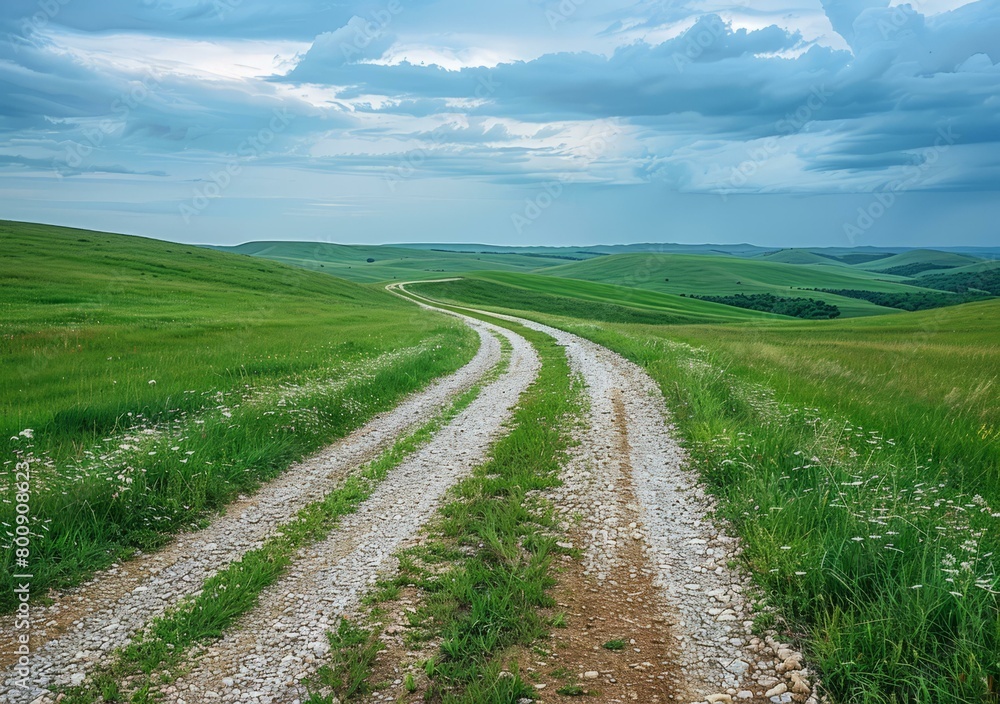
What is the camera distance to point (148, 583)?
728 centimetres

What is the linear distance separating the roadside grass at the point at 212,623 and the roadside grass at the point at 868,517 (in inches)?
180

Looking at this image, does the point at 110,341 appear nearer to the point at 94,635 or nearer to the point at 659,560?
the point at 94,635

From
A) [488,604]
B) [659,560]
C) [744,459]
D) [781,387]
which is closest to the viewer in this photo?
[488,604]

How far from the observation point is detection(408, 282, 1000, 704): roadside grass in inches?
200

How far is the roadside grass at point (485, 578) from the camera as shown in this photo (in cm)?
550

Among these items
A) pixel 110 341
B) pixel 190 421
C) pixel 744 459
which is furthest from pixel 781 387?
pixel 110 341

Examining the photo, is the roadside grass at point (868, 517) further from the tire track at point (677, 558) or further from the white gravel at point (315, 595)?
the white gravel at point (315, 595)

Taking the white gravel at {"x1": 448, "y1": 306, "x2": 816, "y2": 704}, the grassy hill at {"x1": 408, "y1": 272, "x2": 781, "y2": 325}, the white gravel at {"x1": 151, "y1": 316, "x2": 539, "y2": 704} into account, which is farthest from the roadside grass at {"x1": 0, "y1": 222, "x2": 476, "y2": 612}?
the grassy hill at {"x1": 408, "y1": 272, "x2": 781, "y2": 325}

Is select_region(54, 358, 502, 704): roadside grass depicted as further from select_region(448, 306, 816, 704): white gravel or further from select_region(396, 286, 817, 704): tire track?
select_region(448, 306, 816, 704): white gravel

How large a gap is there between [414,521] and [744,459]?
575cm

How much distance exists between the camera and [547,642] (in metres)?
6.06

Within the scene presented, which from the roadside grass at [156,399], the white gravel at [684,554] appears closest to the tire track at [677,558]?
the white gravel at [684,554]

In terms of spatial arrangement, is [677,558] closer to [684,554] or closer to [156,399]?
[684,554]

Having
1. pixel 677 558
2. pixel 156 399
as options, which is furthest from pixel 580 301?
pixel 677 558
